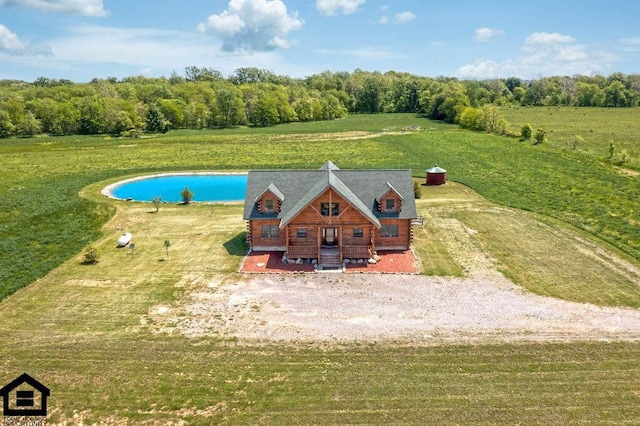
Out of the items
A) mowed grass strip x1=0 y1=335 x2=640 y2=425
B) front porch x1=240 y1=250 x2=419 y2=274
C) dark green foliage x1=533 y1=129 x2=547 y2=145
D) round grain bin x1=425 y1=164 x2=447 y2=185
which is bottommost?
mowed grass strip x1=0 y1=335 x2=640 y2=425

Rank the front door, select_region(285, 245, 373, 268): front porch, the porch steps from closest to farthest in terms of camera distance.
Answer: the porch steps < select_region(285, 245, 373, 268): front porch < the front door

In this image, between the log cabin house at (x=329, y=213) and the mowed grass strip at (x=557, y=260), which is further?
the log cabin house at (x=329, y=213)

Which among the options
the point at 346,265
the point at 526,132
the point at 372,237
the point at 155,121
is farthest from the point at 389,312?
the point at 155,121

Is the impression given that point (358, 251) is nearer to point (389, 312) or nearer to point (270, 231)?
point (270, 231)

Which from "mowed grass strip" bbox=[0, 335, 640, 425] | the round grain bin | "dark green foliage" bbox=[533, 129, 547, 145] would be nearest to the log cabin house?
"mowed grass strip" bbox=[0, 335, 640, 425]

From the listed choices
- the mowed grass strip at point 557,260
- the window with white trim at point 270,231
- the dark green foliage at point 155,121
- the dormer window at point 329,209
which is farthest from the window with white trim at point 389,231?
the dark green foliage at point 155,121

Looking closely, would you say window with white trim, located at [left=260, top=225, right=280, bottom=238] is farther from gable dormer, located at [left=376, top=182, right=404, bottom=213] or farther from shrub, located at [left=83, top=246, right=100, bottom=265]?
shrub, located at [left=83, top=246, right=100, bottom=265]

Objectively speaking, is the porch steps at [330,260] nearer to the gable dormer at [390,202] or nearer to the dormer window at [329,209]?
the dormer window at [329,209]

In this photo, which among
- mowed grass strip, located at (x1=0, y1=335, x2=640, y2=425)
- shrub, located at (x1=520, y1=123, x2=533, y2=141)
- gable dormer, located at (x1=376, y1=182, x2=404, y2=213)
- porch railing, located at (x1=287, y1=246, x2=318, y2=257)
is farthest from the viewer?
shrub, located at (x1=520, y1=123, x2=533, y2=141)
